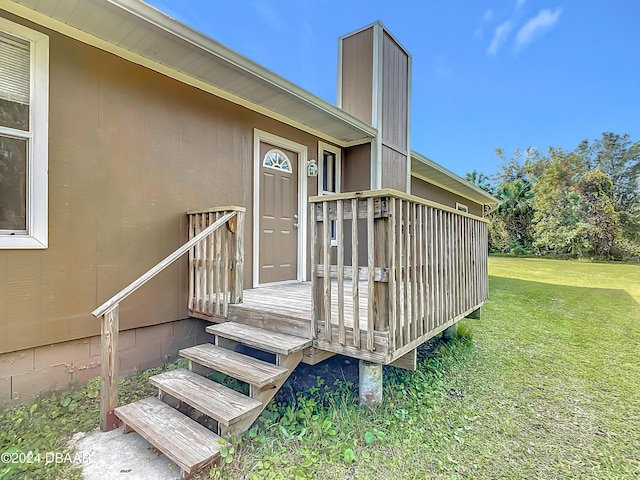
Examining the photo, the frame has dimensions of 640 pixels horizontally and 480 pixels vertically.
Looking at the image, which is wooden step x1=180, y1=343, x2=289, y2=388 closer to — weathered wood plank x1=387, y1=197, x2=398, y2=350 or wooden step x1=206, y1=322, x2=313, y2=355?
wooden step x1=206, y1=322, x2=313, y2=355

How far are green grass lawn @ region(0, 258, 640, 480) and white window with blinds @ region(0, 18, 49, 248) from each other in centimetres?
134

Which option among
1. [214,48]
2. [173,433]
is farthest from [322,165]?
[173,433]

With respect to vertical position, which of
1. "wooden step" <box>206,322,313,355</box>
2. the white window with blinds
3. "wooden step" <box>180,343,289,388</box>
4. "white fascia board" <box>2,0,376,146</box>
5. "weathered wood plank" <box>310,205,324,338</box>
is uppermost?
"white fascia board" <box>2,0,376,146</box>

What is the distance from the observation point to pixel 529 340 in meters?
4.56

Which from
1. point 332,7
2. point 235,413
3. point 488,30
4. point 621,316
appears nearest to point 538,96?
point 488,30

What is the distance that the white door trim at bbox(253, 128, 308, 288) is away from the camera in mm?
4129

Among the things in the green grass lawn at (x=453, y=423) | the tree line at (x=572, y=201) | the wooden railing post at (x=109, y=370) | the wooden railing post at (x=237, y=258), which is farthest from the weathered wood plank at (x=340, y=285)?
the tree line at (x=572, y=201)

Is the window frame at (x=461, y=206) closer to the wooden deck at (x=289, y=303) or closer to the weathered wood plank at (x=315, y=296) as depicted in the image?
the wooden deck at (x=289, y=303)

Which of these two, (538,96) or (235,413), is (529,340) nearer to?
(235,413)

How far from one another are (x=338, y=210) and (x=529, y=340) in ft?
13.1

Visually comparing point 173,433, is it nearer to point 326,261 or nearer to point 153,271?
point 153,271

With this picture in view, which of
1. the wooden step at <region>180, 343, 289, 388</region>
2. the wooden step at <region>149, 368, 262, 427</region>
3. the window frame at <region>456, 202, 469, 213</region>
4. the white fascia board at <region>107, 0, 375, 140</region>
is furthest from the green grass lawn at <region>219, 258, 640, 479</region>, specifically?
the window frame at <region>456, 202, 469, 213</region>

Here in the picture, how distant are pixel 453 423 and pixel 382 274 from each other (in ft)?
4.39

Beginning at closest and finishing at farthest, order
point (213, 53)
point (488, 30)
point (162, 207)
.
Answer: point (213, 53)
point (162, 207)
point (488, 30)
